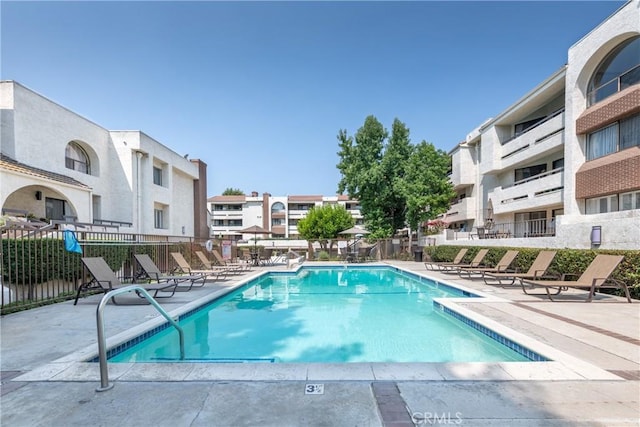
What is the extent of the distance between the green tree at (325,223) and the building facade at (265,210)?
17528 mm

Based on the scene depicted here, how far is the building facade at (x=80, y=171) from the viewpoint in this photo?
490 inches

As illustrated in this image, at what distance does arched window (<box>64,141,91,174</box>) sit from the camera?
51.6ft

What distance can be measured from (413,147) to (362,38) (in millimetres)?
11499

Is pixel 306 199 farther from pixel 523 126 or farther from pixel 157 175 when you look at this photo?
pixel 523 126

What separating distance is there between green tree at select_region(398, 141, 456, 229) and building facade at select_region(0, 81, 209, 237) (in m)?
17.6

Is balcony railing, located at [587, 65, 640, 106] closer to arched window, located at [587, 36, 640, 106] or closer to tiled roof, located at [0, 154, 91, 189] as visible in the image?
arched window, located at [587, 36, 640, 106]

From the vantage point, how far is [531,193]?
19266 mm

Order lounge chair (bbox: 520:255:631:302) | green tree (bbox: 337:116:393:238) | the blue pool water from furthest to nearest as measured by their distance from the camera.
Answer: green tree (bbox: 337:116:393:238)
lounge chair (bbox: 520:255:631:302)
the blue pool water

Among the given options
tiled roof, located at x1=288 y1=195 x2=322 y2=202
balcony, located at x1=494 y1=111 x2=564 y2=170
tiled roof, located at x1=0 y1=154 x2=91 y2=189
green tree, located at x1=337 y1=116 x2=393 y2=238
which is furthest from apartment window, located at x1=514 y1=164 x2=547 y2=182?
tiled roof, located at x1=288 y1=195 x2=322 y2=202

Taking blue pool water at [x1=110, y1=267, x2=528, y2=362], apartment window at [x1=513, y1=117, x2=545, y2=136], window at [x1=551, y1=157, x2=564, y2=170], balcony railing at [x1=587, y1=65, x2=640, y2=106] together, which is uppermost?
apartment window at [x1=513, y1=117, x2=545, y2=136]

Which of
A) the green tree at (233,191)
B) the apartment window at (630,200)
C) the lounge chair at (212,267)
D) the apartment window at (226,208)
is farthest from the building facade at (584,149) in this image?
the green tree at (233,191)

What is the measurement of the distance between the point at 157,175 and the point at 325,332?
66.9 ft

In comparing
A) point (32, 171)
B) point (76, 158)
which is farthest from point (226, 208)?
point (32, 171)

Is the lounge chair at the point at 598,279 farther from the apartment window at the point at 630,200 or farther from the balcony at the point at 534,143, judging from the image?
the balcony at the point at 534,143
